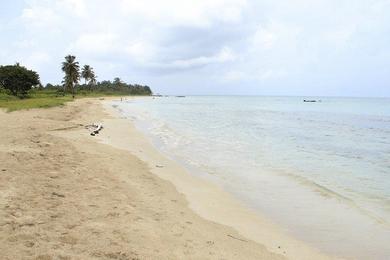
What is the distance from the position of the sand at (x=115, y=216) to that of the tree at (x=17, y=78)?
179 ft

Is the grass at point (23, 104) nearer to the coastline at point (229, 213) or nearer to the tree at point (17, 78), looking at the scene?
the tree at point (17, 78)

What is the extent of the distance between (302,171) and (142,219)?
10791 mm

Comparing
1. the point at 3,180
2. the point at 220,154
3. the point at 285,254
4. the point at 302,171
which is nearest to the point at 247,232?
the point at 285,254

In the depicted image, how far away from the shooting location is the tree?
62.1m

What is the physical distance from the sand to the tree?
54414 millimetres

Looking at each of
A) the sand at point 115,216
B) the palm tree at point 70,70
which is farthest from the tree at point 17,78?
the sand at point 115,216

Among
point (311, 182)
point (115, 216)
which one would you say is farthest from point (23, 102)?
point (115, 216)

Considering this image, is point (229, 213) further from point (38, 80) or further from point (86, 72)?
point (86, 72)

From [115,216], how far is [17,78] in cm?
6240

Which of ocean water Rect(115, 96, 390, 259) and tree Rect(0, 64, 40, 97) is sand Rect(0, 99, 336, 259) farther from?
tree Rect(0, 64, 40, 97)

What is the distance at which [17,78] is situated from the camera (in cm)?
6253

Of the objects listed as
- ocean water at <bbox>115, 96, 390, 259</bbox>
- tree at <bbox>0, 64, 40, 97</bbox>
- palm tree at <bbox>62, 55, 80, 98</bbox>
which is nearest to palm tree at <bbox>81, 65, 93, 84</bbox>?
palm tree at <bbox>62, 55, 80, 98</bbox>

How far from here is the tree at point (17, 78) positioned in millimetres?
62125

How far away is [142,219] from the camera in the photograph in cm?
800
